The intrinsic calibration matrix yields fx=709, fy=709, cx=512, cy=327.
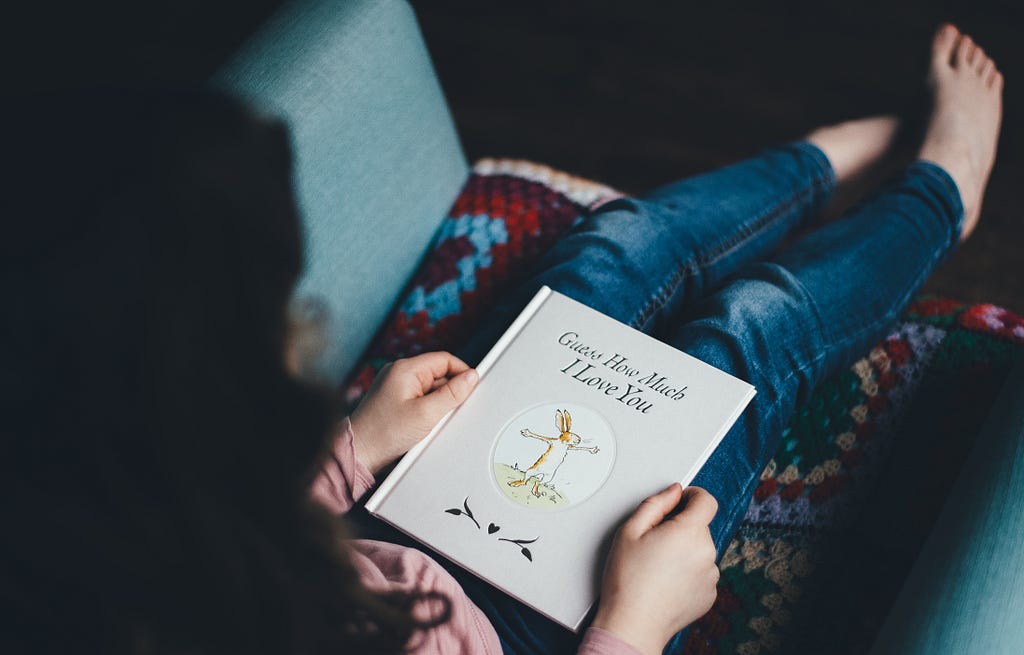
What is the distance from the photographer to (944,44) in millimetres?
1112

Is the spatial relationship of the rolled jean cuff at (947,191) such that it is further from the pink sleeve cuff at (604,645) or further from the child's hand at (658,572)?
the pink sleeve cuff at (604,645)

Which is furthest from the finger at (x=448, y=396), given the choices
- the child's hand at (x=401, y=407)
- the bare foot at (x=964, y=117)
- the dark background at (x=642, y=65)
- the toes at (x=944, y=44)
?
the toes at (x=944, y=44)

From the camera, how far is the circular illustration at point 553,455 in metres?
0.58

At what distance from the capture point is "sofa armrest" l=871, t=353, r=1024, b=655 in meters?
0.51

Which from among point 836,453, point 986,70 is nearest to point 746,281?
point 836,453

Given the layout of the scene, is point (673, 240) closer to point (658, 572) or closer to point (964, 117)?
point (658, 572)

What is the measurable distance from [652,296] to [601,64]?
88 cm

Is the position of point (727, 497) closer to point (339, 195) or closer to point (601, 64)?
point (339, 195)

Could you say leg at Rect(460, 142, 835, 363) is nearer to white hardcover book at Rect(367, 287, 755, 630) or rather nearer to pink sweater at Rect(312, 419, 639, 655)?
white hardcover book at Rect(367, 287, 755, 630)

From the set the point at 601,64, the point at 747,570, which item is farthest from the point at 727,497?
the point at 601,64

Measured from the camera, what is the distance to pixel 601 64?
1.48 m

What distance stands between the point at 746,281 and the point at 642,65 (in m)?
0.87

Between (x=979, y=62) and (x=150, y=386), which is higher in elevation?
(x=979, y=62)

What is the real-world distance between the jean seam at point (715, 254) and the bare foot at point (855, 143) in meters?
0.06
